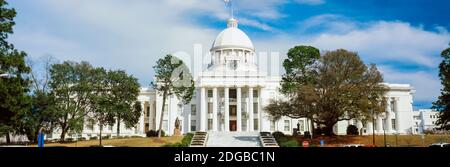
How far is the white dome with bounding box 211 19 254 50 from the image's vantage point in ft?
258

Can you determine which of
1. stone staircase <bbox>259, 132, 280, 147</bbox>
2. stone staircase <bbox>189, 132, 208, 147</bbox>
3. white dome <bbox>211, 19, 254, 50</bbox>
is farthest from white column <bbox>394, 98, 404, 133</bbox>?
stone staircase <bbox>189, 132, 208, 147</bbox>

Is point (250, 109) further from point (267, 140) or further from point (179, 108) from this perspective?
point (267, 140)

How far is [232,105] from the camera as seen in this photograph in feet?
230

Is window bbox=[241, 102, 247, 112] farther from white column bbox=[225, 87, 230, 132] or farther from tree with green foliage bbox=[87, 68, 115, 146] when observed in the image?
tree with green foliage bbox=[87, 68, 115, 146]

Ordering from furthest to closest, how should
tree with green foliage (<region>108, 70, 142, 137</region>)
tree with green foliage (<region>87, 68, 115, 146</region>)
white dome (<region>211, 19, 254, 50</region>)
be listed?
white dome (<region>211, 19, 254, 50</region>), tree with green foliage (<region>108, 70, 142, 137</region>), tree with green foliage (<region>87, 68, 115, 146</region>)

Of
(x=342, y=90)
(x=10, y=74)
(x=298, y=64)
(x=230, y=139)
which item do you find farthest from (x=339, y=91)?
(x=10, y=74)

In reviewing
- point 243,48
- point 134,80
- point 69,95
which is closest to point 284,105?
point 134,80

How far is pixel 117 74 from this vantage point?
53094 mm

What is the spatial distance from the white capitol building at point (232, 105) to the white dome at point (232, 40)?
7.3 inches

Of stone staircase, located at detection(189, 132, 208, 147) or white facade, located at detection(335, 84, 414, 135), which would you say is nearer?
stone staircase, located at detection(189, 132, 208, 147)

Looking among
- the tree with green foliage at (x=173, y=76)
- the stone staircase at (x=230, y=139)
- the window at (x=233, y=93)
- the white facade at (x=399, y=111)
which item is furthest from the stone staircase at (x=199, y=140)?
the white facade at (x=399, y=111)

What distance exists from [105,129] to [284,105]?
39603 millimetres

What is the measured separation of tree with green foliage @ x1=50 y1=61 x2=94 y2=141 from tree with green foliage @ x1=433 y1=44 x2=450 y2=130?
123 feet
